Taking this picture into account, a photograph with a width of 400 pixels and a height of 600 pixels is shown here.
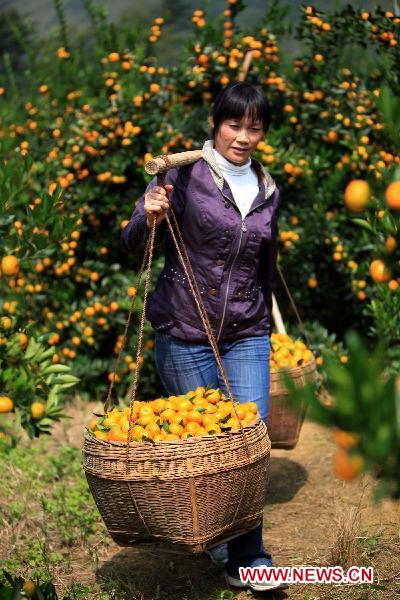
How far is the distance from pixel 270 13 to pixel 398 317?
2.21 m

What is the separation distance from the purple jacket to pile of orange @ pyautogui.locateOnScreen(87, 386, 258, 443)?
346mm

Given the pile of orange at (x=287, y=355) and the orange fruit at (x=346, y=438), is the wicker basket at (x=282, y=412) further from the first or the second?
the orange fruit at (x=346, y=438)

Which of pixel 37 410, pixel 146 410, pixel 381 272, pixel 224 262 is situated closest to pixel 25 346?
pixel 37 410

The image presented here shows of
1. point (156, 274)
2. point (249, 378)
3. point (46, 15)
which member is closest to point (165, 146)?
point (156, 274)

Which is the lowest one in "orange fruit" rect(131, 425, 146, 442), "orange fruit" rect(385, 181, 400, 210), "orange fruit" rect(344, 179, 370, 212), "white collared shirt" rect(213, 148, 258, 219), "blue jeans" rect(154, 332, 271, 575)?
"blue jeans" rect(154, 332, 271, 575)

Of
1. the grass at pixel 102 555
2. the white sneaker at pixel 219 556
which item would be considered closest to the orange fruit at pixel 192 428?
the grass at pixel 102 555

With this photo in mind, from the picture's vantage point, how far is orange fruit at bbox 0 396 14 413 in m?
3.02

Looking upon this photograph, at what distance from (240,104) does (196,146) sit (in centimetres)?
227

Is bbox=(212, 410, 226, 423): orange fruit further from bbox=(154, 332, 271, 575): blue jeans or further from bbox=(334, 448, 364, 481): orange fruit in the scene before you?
bbox=(334, 448, 364, 481): orange fruit

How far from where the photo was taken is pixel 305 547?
Answer: 3.87 meters

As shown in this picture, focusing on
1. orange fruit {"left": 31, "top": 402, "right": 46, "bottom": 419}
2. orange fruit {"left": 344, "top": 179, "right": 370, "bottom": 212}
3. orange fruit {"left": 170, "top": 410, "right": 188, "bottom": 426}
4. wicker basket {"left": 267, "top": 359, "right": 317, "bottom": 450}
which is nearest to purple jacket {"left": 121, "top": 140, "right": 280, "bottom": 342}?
orange fruit {"left": 170, "top": 410, "right": 188, "bottom": 426}

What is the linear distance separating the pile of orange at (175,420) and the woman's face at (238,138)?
2.95 ft

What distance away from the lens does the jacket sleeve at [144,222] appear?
322 centimetres

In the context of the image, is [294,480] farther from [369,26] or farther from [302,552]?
[369,26]
